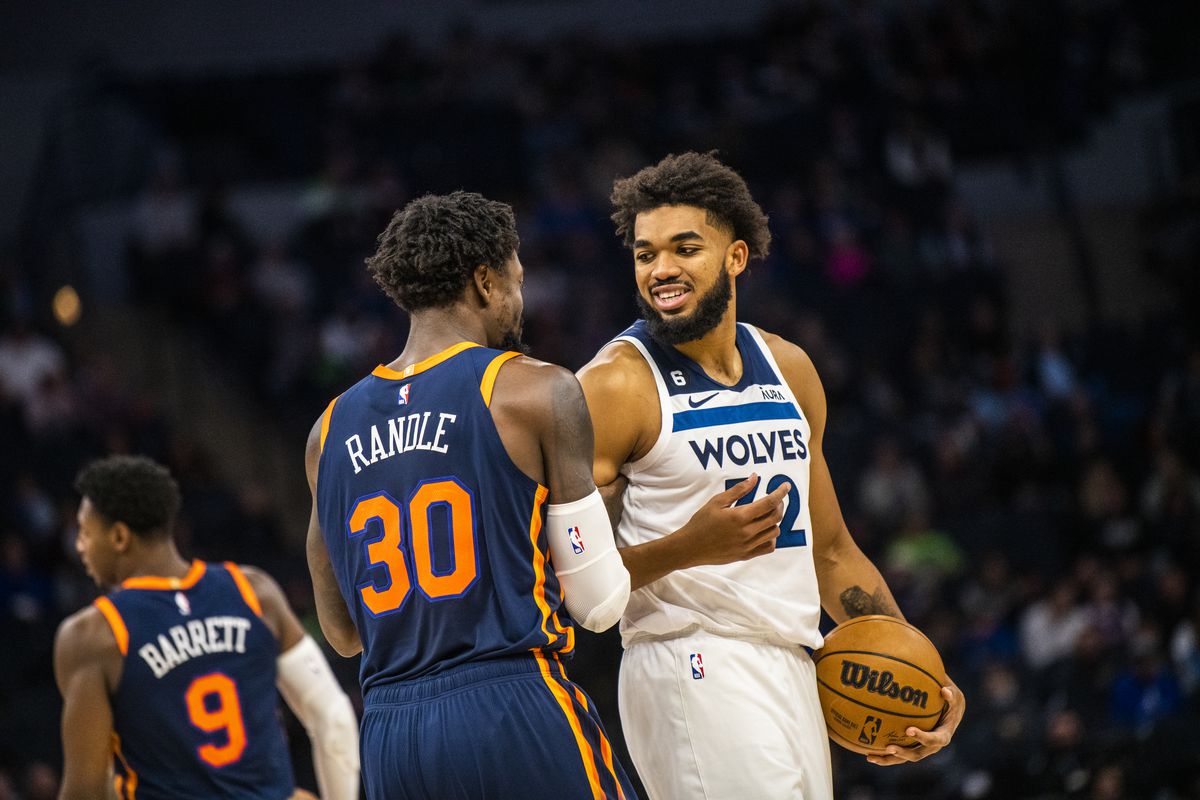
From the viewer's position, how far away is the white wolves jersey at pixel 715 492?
14.1 feet

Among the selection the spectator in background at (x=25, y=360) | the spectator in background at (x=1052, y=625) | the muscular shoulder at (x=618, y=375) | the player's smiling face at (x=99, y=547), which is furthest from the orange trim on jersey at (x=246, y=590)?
the spectator in background at (x=25, y=360)

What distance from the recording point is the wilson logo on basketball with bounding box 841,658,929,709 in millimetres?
4383

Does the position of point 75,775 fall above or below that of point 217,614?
below

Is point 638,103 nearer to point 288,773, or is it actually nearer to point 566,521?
point 288,773

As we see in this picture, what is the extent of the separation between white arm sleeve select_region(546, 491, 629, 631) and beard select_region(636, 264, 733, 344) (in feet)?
3.07

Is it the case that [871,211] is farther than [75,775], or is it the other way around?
[871,211]

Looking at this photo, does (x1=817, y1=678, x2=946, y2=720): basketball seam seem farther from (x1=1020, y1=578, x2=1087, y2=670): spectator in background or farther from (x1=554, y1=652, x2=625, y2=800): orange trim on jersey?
(x1=1020, y1=578, x2=1087, y2=670): spectator in background

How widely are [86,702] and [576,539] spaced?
1928 mm

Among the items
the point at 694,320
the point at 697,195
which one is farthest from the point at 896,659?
the point at 697,195

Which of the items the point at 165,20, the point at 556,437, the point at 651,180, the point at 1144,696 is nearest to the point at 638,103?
the point at 165,20

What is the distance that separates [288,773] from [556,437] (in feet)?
6.95

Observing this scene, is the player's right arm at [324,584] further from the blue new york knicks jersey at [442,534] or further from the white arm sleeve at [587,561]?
the white arm sleeve at [587,561]

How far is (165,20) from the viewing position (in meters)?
18.2

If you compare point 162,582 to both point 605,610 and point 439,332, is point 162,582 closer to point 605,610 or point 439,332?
point 439,332
